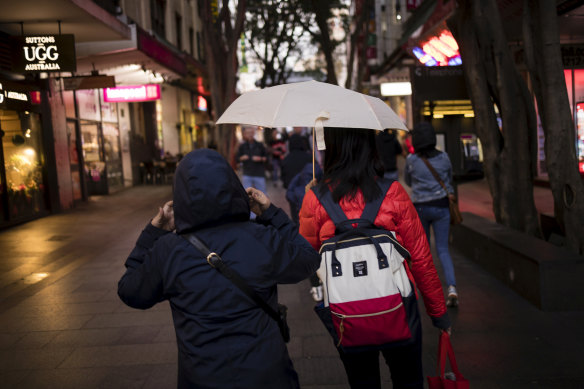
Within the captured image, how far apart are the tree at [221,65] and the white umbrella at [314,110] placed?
329 inches

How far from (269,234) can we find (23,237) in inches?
408

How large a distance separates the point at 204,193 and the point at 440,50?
14.0m

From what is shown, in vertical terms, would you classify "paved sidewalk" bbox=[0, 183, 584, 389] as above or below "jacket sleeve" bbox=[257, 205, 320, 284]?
below

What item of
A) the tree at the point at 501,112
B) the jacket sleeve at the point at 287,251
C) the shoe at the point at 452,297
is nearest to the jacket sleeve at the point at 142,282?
the jacket sleeve at the point at 287,251

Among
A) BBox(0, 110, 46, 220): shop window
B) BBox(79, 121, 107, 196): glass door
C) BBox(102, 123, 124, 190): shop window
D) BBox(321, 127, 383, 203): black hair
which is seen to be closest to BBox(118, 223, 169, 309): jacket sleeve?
BBox(321, 127, 383, 203): black hair

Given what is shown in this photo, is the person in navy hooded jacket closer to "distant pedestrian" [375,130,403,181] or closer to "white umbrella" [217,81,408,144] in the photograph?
"white umbrella" [217,81,408,144]

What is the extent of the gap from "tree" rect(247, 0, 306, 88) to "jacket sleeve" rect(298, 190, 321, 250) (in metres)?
21.4

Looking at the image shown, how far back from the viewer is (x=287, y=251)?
2268mm

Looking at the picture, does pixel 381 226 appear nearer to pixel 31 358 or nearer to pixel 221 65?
pixel 31 358

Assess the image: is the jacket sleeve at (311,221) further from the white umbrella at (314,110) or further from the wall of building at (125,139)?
the wall of building at (125,139)

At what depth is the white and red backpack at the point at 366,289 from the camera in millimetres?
2537

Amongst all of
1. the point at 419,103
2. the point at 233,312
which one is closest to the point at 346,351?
the point at 233,312

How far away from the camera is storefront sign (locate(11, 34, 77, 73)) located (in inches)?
442

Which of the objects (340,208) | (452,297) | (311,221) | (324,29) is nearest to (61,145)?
(324,29)
